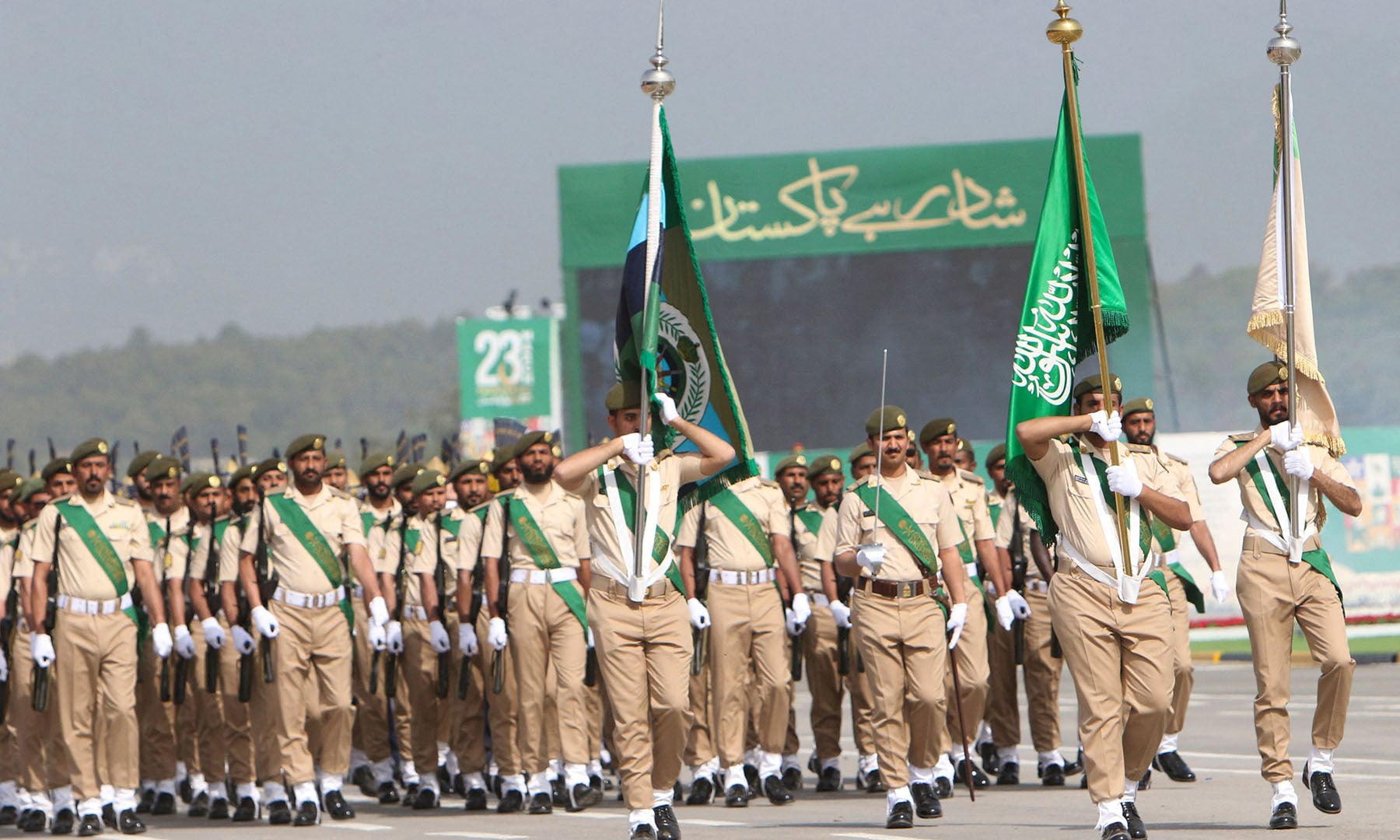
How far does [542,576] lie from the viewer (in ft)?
40.4

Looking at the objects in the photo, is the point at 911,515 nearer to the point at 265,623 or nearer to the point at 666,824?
the point at 666,824

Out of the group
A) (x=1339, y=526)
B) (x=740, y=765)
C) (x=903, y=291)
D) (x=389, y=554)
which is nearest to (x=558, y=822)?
(x=740, y=765)

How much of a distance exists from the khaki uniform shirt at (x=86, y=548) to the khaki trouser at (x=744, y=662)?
10.9 feet

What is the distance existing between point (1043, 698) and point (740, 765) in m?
2.06

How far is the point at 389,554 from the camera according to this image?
557 inches

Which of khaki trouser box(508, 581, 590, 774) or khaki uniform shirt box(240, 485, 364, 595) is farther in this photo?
khaki uniform shirt box(240, 485, 364, 595)

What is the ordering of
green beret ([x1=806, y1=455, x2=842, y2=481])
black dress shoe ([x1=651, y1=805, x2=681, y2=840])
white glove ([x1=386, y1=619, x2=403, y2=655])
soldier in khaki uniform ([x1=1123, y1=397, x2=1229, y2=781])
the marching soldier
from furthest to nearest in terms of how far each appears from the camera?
green beret ([x1=806, y1=455, x2=842, y2=481])
white glove ([x1=386, y1=619, x2=403, y2=655])
soldier in khaki uniform ([x1=1123, y1=397, x2=1229, y2=781])
the marching soldier
black dress shoe ([x1=651, y1=805, x2=681, y2=840])

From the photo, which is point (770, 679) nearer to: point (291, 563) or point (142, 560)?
point (291, 563)

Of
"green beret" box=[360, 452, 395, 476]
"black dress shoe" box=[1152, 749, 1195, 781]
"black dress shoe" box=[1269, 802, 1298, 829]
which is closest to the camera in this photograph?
Result: "black dress shoe" box=[1269, 802, 1298, 829]

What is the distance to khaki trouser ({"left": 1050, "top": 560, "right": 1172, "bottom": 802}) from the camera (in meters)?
9.37

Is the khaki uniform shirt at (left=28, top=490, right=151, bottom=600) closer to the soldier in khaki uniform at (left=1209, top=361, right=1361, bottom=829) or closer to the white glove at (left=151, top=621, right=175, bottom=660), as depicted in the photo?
the white glove at (left=151, top=621, right=175, bottom=660)

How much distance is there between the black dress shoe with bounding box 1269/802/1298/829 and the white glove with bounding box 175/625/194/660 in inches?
265

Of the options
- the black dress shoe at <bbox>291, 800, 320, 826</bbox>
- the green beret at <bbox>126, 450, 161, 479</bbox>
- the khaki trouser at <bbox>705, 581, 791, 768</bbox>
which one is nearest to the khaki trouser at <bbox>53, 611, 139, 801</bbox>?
the black dress shoe at <bbox>291, 800, 320, 826</bbox>

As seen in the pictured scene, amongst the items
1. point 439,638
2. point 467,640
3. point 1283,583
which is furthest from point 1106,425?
point 439,638
